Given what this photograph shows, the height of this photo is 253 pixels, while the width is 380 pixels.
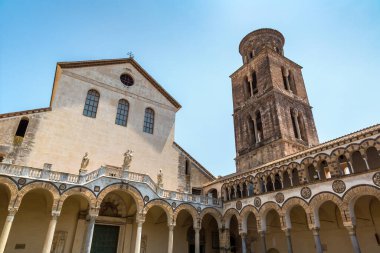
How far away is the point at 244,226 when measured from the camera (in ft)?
61.7

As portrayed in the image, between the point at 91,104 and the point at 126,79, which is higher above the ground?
the point at 126,79

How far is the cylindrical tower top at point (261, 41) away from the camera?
31.7 m

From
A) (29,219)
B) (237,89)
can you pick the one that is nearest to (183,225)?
(29,219)

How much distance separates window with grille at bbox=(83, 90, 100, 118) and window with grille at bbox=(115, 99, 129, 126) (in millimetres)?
1893

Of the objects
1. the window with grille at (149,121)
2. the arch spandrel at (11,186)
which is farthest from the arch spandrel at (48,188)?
the window with grille at (149,121)

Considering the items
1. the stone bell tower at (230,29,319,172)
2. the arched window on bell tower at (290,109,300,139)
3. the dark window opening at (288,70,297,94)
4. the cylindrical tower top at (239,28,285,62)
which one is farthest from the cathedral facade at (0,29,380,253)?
the cylindrical tower top at (239,28,285,62)

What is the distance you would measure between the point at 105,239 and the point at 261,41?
27124 millimetres

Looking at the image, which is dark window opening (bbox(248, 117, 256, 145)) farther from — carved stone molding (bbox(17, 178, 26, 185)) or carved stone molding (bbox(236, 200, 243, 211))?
carved stone molding (bbox(17, 178, 26, 185))

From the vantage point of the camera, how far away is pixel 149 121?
79.2 feet

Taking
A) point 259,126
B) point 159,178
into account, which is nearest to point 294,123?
point 259,126

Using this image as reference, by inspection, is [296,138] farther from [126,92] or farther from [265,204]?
[126,92]

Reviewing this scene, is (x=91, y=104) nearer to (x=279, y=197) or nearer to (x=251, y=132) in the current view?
(x=279, y=197)

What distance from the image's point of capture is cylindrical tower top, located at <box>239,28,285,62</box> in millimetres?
31734

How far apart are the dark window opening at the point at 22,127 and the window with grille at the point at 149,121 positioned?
911 centimetres
